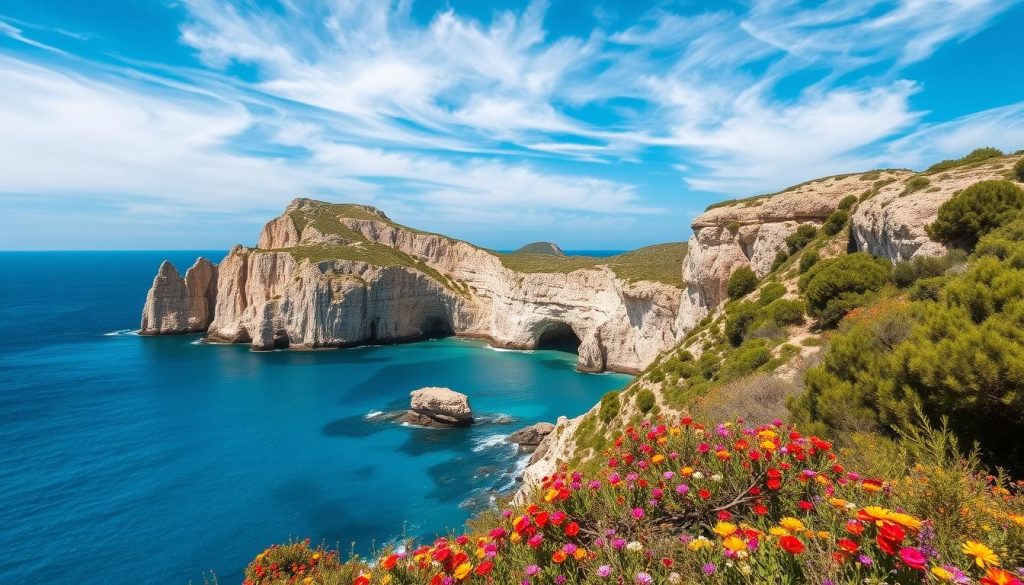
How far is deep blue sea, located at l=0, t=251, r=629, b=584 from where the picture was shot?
2264 centimetres

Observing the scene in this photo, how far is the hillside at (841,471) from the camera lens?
3.05 m

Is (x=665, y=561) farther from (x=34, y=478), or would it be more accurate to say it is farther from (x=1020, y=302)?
(x=34, y=478)

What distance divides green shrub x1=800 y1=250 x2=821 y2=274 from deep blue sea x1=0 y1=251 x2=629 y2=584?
21167mm

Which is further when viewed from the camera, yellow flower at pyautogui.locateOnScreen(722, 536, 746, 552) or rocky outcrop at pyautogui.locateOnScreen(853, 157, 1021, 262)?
rocky outcrop at pyautogui.locateOnScreen(853, 157, 1021, 262)

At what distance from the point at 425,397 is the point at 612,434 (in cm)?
2167

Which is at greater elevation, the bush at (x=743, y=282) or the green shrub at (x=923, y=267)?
the green shrub at (x=923, y=267)

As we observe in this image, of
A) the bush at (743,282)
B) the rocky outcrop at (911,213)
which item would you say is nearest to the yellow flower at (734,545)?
the rocky outcrop at (911,213)

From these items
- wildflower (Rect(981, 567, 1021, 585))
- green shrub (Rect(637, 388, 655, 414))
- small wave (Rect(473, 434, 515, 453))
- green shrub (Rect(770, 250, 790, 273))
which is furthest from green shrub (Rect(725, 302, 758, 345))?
wildflower (Rect(981, 567, 1021, 585))

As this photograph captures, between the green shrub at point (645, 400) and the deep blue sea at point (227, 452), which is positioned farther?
the deep blue sea at point (227, 452)

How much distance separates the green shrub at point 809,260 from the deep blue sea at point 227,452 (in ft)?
69.4

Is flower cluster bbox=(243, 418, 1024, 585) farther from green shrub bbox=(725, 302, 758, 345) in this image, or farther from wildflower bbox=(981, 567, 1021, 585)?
green shrub bbox=(725, 302, 758, 345)

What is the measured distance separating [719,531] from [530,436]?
32708mm

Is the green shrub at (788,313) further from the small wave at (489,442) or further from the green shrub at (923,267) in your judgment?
the small wave at (489,442)

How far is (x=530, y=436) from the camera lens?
3447cm
